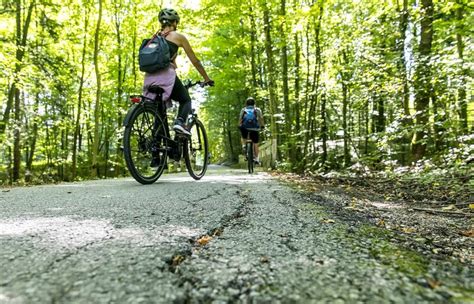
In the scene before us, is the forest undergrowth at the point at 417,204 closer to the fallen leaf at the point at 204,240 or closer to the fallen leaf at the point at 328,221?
the fallen leaf at the point at 328,221

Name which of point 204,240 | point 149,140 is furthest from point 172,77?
point 204,240

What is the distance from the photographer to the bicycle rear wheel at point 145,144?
367cm

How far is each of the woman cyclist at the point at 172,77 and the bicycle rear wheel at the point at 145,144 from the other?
0.77ft

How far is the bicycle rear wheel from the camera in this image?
3.67 m

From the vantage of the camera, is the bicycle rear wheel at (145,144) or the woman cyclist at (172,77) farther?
the woman cyclist at (172,77)

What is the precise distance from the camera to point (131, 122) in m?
3.62

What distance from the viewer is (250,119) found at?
8547 mm

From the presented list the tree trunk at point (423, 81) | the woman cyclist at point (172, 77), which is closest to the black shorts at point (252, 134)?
the tree trunk at point (423, 81)

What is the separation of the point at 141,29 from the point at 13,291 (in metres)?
16.8

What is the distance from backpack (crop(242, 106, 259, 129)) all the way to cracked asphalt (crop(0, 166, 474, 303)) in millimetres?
6854

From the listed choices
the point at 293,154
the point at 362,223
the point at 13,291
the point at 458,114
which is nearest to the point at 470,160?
the point at 458,114

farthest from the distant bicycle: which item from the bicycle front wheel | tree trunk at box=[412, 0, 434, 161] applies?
tree trunk at box=[412, 0, 434, 161]

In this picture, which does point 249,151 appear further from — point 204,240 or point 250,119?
point 204,240

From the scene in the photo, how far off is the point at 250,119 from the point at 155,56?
4971mm
